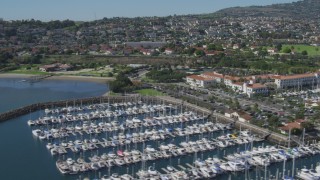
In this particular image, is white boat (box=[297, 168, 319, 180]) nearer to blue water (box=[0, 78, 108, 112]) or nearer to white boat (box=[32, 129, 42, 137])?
white boat (box=[32, 129, 42, 137])

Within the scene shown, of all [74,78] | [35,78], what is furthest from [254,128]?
[35,78]

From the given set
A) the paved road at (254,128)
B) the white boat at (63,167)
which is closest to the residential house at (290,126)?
the paved road at (254,128)

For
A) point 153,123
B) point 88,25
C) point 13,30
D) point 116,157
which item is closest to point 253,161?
point 116,157

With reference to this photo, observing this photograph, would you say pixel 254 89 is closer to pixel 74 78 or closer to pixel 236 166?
pixel 236 166

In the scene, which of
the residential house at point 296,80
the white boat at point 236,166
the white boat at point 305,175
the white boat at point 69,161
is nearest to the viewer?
the white boat at point 305,175

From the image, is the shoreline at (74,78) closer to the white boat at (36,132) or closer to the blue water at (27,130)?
the blue water at (27,130)

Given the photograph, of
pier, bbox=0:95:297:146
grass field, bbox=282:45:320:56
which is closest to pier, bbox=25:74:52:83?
pier, bbox=0:95:297:146
